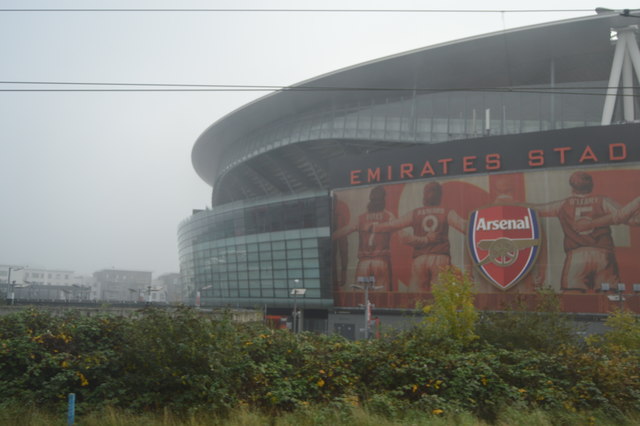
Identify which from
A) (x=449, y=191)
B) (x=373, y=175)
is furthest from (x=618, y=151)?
(x=373, y=175)

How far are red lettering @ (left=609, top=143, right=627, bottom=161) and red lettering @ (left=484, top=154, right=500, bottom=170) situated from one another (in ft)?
30.3

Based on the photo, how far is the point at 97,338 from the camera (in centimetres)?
1485

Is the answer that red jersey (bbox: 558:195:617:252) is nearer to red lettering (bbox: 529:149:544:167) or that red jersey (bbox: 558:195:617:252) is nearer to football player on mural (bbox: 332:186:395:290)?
red lettering (bbox: 529:149:544:167)

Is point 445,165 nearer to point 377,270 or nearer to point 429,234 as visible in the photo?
point 429,234

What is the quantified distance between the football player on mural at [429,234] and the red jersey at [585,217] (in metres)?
8.76

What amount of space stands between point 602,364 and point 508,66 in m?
56.0

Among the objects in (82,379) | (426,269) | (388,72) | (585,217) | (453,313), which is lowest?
(82,379)

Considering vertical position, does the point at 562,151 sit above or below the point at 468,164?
above

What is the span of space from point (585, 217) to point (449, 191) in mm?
11962

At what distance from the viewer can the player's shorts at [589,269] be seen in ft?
149

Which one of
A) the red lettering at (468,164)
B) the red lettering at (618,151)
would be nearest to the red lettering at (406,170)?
the red lettering at (468,164)

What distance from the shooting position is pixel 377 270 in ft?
181

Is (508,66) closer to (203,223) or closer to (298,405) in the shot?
(203,223)

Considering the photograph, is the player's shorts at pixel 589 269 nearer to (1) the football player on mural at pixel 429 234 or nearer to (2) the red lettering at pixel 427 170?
(1) the football player on mural at pixel 429 234
